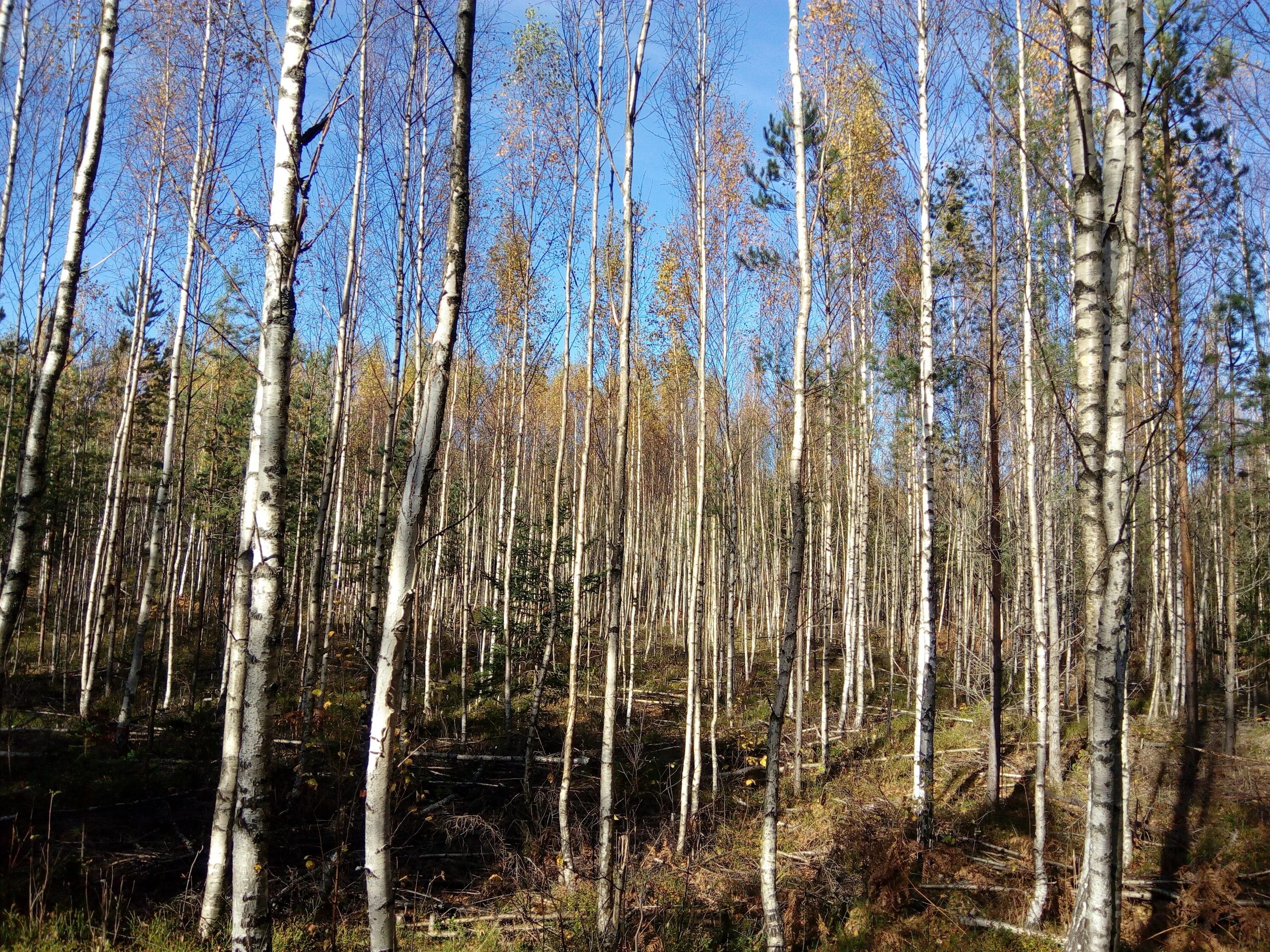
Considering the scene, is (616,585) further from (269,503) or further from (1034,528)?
(1034,528)

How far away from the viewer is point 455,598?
81.7 ft

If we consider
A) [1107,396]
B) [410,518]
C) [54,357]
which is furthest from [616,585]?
[54,357]

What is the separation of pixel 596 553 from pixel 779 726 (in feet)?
83.8

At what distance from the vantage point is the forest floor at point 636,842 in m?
5.74

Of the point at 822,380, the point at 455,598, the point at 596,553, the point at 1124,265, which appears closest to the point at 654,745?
the point at 822,380

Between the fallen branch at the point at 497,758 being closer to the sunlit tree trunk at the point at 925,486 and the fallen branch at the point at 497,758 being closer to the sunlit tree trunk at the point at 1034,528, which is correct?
the sunlit tree trunk at the point at 925,486

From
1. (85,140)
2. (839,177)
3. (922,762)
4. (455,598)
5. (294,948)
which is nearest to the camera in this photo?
(294,948)

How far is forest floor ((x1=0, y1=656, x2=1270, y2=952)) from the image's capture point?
5.74 metres

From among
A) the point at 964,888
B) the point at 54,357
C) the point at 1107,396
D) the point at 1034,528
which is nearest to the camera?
→ the point at 1107,396

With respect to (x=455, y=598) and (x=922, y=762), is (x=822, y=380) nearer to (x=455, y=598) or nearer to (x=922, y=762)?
(x=922, y=762)

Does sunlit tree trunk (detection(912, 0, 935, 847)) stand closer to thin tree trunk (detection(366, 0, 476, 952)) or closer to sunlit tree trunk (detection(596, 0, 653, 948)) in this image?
sunlit tree trunk (detection(596, 0, 653, 948))

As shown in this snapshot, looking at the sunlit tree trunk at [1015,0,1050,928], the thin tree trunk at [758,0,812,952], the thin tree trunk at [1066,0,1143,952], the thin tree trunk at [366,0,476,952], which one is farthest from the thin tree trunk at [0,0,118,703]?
the sunlit tree trunk at [1015,0,1050,928]

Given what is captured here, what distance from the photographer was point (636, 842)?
315 inches

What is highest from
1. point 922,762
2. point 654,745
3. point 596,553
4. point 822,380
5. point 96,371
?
point 96,371
